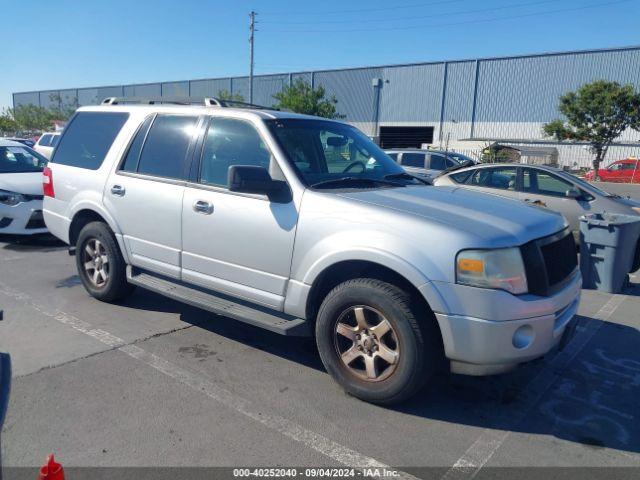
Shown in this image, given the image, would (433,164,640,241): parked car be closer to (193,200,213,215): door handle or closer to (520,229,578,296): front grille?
(520,229,578,296): front grille

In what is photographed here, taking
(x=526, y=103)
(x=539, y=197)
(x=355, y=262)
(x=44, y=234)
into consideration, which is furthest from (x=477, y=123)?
(x=355, y=262)

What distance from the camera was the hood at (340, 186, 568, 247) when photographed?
315cm

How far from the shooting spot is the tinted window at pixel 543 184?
8641 millimetres

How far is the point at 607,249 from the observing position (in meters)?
6.43

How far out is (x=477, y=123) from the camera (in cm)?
4362

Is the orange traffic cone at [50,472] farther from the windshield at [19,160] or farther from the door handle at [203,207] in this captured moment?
the windshield at [19,160]

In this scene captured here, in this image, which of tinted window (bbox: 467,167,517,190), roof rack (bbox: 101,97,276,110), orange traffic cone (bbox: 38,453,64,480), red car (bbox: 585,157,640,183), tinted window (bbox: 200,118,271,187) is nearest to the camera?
orange traffic cone (bbox: 38,453,64,480)

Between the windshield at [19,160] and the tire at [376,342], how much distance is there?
7599 mm

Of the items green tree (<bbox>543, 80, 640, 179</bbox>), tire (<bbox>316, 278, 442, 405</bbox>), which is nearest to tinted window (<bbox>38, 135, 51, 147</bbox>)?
tire (<bbox>316, 278, 442, 405</bbox>)

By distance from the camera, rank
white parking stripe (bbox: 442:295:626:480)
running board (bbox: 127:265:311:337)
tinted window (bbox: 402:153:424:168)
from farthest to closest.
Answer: tinted window (bbox: 402:153:424:168)
running board (bbox: 127:265:311:337)
white parking stripe (bbox: 442:295:626:480)

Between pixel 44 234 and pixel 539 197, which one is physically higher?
pixel 539 197

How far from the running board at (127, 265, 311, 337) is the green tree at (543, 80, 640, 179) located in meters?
33.0

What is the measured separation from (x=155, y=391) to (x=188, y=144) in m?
2.10

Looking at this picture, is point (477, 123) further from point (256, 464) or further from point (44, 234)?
point (256, 464)
